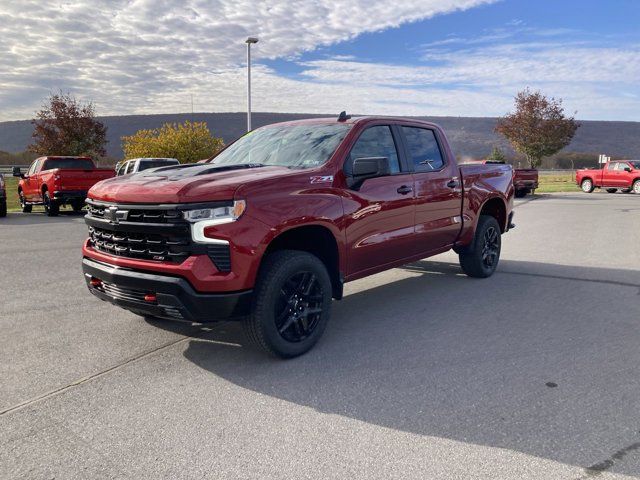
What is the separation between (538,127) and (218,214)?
139 feet

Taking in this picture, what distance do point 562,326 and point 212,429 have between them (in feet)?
11.6

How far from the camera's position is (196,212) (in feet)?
12.4

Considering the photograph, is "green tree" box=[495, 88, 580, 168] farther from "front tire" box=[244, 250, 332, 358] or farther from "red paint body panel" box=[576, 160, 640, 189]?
"front tire" box=[244, 250, 332, 358]

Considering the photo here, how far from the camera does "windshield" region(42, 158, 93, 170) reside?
18159mm

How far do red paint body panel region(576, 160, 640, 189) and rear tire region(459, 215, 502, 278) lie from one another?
87.7 ft

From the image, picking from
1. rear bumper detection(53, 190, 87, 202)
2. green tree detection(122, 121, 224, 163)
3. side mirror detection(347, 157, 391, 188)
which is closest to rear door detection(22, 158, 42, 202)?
rear bumper detection(53, 190, 87, 202)

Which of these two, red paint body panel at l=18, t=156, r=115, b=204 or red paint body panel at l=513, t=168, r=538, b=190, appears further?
red paint body panel at l=513, t=168, r=538, b=190

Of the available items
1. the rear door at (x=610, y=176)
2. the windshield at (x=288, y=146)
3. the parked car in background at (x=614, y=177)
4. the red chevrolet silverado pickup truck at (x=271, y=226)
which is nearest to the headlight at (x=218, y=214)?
the red chevrolet silverado pickup truck at (x=271, y=226)

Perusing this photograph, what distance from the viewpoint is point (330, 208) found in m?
4.50

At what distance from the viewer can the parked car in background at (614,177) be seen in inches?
1167

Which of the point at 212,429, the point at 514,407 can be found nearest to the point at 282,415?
the point at 212,429

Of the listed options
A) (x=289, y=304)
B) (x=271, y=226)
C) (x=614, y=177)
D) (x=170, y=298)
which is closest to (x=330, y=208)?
(x=271, y=226)

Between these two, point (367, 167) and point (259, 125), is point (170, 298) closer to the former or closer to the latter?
point (367, 167)

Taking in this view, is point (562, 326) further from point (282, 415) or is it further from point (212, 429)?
point (212, 429)
